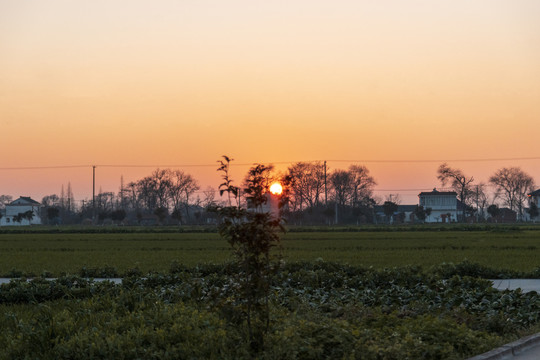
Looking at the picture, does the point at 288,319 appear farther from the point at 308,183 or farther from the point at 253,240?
the point at 308,183

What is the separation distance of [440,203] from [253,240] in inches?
6819

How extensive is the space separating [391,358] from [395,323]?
2660 millimetres

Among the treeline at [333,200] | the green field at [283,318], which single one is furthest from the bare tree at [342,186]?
the green field at [283,318]

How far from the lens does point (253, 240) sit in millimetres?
8008

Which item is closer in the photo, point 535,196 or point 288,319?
point 288,319

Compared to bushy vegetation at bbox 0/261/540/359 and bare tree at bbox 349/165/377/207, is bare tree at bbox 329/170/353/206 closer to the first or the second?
bare tree at bbox 349/165/377/207

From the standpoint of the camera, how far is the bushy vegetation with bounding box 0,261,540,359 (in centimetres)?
866

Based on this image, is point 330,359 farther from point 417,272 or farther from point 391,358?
point 417,272

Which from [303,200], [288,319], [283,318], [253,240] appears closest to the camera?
[253,240]

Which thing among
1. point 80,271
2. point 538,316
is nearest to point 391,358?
point 538,316

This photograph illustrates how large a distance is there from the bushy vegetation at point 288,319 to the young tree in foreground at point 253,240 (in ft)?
0.65

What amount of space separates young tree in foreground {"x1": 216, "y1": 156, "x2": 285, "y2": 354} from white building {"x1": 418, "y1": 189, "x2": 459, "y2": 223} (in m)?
168

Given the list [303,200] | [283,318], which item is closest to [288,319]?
[283,318]

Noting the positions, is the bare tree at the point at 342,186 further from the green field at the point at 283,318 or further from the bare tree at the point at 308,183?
the green field at the point at 283,318
